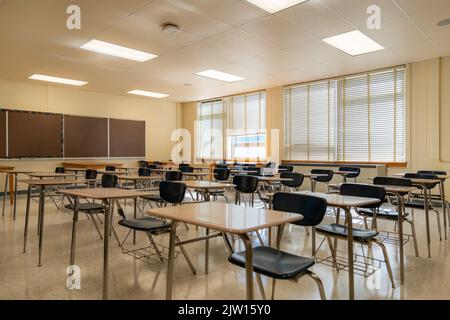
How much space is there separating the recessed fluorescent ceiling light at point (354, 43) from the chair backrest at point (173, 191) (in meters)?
3.99

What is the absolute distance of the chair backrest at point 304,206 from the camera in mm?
2098

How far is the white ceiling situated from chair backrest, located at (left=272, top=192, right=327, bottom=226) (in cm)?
302

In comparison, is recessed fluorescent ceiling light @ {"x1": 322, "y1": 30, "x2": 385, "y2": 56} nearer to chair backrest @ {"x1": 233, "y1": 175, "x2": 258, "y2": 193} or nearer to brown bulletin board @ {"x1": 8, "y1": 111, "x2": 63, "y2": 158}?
chair backrest @ {"x1": 233, "y1": 175, "x2": 258, "y2": 193}

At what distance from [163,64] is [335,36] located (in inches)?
140

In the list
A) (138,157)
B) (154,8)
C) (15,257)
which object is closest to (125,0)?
(154,8)

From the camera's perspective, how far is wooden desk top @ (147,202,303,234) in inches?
61.4

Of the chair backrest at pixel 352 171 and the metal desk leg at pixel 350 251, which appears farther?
the chair backrest at pixel 352 171

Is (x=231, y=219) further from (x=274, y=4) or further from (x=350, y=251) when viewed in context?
(x=274, y=4)

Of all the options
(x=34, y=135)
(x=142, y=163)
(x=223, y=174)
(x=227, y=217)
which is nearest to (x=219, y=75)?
(x=223, y=174)

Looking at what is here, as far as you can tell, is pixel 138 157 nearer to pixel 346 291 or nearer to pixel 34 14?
pixel 34 14

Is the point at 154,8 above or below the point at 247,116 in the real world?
above

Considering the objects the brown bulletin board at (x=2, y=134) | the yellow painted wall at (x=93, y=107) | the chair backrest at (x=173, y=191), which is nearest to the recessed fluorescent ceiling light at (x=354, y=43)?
the chair backrest at (x=173, y=191)

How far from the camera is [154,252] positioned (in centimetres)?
348

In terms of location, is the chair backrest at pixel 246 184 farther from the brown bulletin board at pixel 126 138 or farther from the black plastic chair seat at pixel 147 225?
the brown bulletin board at pixel 126 138
